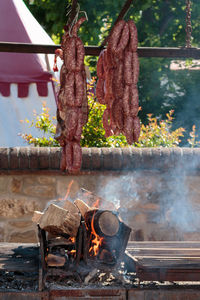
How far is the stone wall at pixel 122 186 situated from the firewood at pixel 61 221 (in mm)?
1332

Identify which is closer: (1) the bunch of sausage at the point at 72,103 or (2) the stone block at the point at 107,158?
(1) the bunch of sausage at the point at 72,103

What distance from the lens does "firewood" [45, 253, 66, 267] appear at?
370 cm

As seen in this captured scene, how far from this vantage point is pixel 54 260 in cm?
371

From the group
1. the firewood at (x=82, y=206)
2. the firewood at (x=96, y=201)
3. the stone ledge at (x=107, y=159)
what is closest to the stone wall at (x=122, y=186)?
the stone ledge at (x=107, y=159)

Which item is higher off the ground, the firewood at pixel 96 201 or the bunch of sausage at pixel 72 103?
the bunch of sausage at pixel 72 103

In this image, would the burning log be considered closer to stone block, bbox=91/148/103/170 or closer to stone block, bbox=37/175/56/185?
stone block, bbox=91/148/103/170

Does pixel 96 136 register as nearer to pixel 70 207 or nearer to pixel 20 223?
pixel 20 223

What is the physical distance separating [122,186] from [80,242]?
1.66 metres

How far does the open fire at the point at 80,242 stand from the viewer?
369 centimetres

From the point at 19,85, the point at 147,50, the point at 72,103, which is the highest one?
the point at 147,50

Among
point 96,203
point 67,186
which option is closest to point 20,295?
point 96,203

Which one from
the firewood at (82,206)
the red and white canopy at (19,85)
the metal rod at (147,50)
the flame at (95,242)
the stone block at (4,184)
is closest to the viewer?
the flame at (95,242)

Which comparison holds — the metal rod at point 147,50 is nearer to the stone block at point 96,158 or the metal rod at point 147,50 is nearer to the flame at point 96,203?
the stone block at point 96,158

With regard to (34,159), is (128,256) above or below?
below
